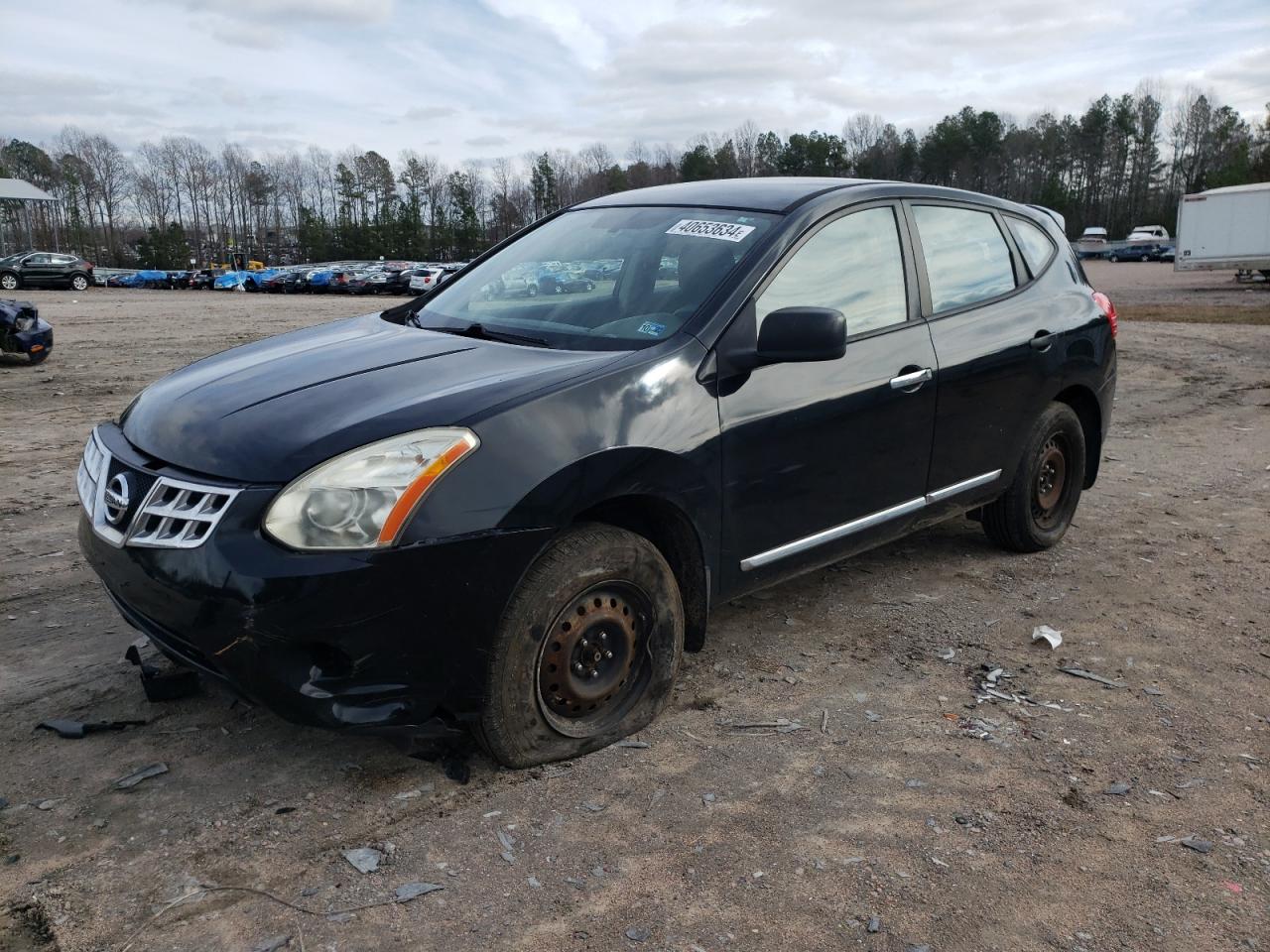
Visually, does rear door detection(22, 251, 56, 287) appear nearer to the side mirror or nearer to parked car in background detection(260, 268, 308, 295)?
parked car in background detection(260, 268, 308, 295)

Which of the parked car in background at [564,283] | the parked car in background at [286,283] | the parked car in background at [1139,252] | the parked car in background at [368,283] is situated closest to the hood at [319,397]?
the parked car in background at [564,283]

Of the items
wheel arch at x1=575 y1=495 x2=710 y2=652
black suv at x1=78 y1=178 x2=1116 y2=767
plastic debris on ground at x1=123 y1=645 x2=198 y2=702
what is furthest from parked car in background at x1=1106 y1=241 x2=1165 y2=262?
plastic debris on ground at x1=123 y1=645 x2=198 y2=702

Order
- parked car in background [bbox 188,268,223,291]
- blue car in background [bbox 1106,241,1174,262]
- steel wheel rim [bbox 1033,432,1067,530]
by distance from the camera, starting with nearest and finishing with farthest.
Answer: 1. steel wheel rim [bbox 1033,432,1067,530]
2. parked car in background [bbox 188,268,223,291]
3. blue car in background [bbox 1106,241,1174,262]

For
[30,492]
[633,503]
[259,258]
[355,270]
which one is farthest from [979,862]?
[259,258]

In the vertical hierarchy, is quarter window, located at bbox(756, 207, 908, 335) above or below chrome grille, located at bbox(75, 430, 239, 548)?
above

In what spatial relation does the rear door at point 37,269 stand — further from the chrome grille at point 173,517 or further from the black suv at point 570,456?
the chrome grille at point 173,517

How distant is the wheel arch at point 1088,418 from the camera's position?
5168mm

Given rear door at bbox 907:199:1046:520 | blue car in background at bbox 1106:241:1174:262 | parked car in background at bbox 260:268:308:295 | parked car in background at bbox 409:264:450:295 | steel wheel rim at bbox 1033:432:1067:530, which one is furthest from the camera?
blue car in background at bbox 1106:241:1174:262

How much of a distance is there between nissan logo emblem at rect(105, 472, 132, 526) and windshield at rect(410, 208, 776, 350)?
1317mm

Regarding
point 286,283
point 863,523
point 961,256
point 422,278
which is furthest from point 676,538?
point 286,283

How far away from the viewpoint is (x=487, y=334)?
3.62 m

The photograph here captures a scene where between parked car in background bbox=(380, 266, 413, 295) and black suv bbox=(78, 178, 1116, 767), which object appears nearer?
black suv bbox=(78, 178, 1116, 767)

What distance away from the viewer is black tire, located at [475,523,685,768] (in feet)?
9.25

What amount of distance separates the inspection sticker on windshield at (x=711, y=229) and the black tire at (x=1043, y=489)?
6.52ft
